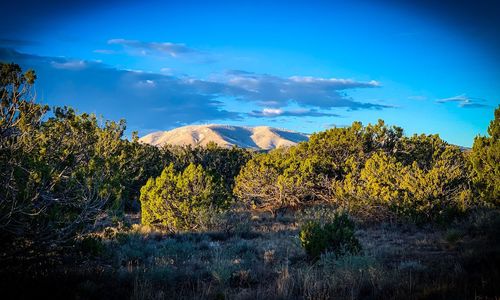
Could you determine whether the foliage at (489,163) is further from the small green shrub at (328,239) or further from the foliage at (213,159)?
the foliage at (213,159)

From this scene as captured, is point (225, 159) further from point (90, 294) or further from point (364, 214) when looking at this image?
point (90, 294)

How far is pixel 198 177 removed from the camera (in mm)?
16000

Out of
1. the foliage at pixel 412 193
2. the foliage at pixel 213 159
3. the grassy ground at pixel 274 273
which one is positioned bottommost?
the grassy ground at pixel 274 273

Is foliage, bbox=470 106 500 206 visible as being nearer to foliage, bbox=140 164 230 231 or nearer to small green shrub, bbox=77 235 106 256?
foliage, bbox=140 164 230 231

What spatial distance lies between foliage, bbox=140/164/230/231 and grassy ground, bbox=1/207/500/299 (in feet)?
12.2

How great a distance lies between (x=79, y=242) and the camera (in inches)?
286

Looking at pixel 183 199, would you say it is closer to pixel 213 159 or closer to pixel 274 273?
pixel 274 273

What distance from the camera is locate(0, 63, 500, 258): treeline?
6281 millimetres

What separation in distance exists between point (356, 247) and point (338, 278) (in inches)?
128

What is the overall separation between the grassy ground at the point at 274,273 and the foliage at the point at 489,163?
3259 mm

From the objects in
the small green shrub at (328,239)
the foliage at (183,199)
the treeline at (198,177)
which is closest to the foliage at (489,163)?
the treeline at (198,177)

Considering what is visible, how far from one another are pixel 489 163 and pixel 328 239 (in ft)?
33.5

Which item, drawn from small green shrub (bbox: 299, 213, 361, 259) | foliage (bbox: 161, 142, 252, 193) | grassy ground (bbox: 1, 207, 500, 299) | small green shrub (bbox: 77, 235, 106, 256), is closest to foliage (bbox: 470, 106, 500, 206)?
grassy ground (bbox: 1, 207, 500, 299)

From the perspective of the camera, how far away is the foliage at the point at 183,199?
1553 cm
